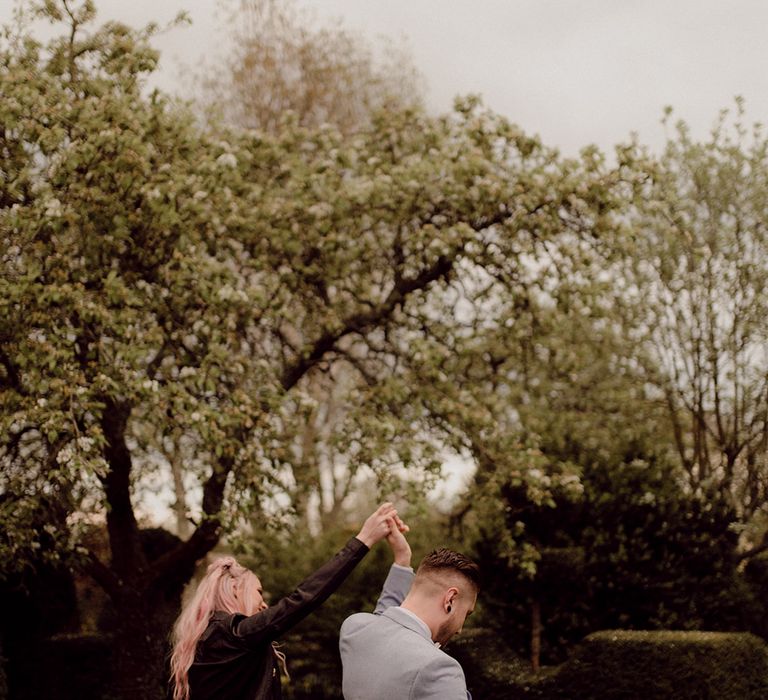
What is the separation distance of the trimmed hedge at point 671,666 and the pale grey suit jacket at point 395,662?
335 inches

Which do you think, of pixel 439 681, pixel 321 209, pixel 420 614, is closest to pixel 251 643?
pixel 420 614

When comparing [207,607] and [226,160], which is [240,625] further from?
[226,160]

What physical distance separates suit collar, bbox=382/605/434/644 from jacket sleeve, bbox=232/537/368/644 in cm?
57

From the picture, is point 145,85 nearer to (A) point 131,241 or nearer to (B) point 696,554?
(A) point 131,241

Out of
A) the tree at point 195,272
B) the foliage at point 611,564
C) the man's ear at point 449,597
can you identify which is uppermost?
the tree at point 195,272

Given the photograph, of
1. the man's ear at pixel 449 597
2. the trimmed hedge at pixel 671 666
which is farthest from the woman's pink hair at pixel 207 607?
the trimmed hedge at pixel 671 666

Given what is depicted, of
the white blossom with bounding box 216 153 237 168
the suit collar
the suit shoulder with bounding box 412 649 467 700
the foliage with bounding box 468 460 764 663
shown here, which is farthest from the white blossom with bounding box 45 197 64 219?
the suit shoulder with bounding box 412 649 467 700


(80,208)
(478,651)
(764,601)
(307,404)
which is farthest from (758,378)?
(80,208)

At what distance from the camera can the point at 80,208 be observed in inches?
446

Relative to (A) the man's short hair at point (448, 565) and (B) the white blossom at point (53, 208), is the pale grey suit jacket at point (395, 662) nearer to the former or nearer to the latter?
(A) the man's short hair at point (448, 565)

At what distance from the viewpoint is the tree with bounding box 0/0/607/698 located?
10.9 meters

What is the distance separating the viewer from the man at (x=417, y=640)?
3.61m

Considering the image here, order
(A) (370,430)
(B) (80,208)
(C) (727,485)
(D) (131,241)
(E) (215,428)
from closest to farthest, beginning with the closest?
(E) (215,428), (B) (80,208), (D) (131,241), (A) (370,430), (C) (727,485)

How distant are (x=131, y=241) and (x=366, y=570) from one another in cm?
619
